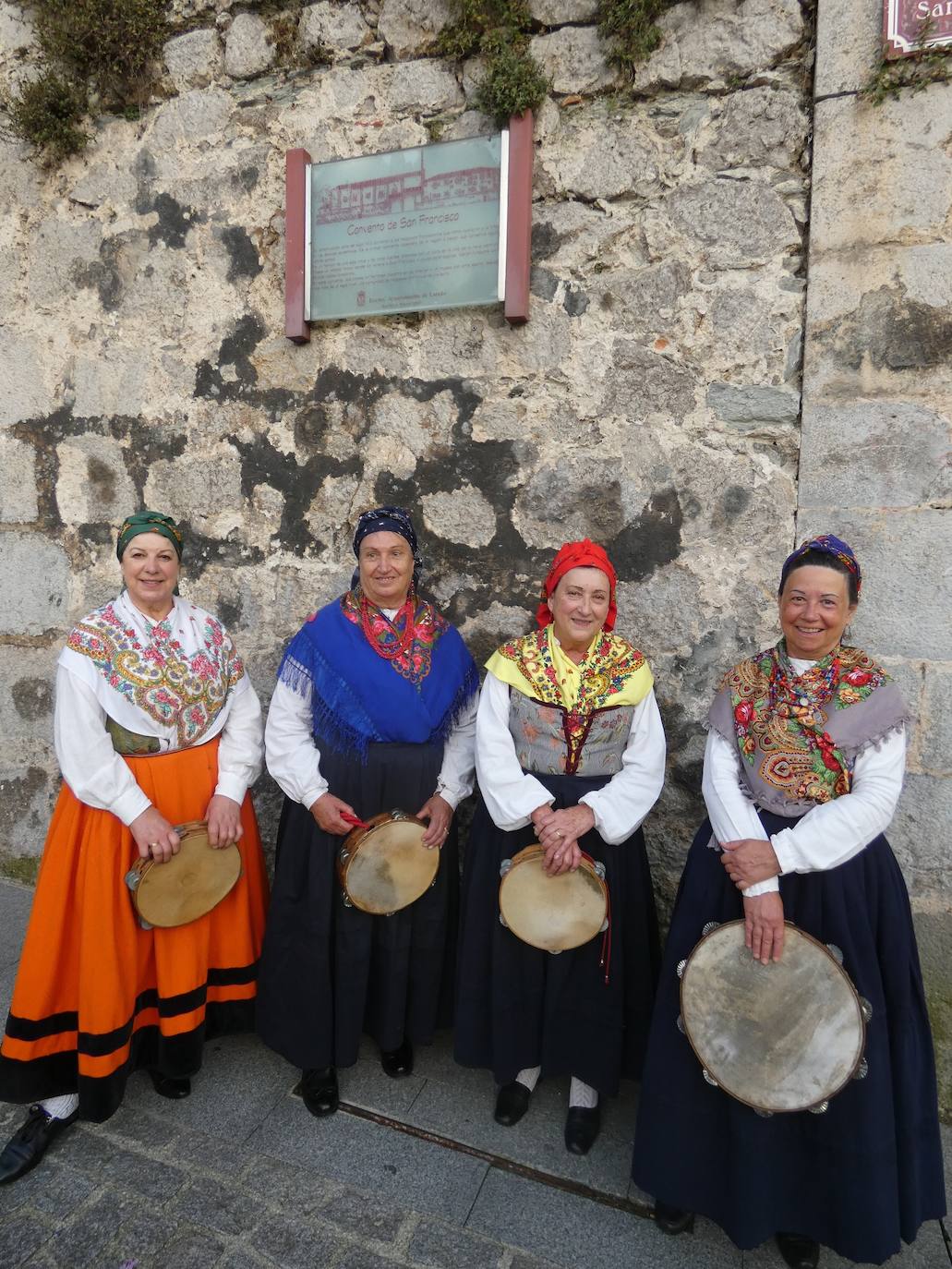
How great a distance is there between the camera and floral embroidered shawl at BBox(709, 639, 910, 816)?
196cm

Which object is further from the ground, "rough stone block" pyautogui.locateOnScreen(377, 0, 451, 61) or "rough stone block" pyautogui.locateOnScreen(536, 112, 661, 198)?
"rough stone block" pyautogui.locateOnScreen(377, 0, 451, 61)

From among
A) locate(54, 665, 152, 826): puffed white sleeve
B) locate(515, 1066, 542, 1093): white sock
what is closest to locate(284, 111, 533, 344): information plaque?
locate(54, 665, 152, 826): puffed white sleeve

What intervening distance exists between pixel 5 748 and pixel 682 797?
3320mm

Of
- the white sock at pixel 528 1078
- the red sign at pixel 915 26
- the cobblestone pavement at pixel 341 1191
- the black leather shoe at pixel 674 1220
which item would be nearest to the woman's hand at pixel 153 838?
the cobblestone pavement at pixel 341 1191

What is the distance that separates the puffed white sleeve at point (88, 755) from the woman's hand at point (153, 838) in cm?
3

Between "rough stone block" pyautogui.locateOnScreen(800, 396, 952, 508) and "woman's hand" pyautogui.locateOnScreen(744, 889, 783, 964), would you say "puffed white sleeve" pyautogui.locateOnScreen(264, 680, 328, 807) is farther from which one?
"rough stone block" pyautogui.locateOnScreen(800, 396, 952, 508)

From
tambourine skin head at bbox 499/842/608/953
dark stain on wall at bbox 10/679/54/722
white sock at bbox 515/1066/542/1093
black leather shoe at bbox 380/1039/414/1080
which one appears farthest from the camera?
dark stain on wall at bbox 10/679/54/722

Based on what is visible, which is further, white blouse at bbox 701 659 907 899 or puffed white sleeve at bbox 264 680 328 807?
puffed white sleeve at bbox 264 680 328 807

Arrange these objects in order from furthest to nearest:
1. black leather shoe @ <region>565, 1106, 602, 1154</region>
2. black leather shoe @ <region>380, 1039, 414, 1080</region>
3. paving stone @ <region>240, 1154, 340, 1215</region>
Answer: black leather shoe @ <region>380, 1039, 414, 1080</region>
black leather shoe @ <region>565, 1106, 602, 1154</region>
paving stone @ <region>240, 1154, 340, 1215</region>

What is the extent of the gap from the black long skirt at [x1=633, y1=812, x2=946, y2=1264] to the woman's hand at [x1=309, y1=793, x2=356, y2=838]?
1.12 metres

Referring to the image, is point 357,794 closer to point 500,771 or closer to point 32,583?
point 500,771

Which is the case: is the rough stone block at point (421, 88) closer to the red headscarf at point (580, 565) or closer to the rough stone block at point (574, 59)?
the rough stone block at point (574, 59)

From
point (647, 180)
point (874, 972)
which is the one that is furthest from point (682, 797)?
point (647, 180)

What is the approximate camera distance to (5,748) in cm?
383
